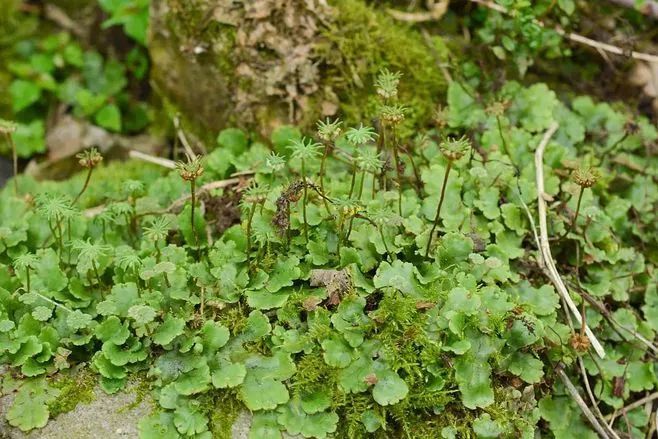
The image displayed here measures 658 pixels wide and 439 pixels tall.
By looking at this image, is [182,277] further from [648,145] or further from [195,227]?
[648,145]

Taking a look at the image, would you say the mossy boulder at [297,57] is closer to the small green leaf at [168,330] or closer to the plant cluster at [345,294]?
the plant cluster at [345,294]

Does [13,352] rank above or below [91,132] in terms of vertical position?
above

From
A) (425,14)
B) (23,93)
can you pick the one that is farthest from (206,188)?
(23,93)

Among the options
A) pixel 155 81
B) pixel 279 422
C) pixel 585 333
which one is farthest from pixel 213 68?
pixel 585 333

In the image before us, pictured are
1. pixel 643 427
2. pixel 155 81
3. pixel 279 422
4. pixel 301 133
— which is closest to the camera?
pixel 279 422

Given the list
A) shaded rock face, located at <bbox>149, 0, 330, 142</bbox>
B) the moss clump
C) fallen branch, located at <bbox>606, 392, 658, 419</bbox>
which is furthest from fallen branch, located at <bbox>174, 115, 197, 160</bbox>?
fallen branch, located at <bbox>606, 392, 658, 419</bbox>

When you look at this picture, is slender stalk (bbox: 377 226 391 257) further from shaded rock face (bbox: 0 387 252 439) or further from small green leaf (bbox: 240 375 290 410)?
shaded rock face (bbox: 0 387 252 439)

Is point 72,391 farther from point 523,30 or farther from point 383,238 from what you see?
point 523,30
